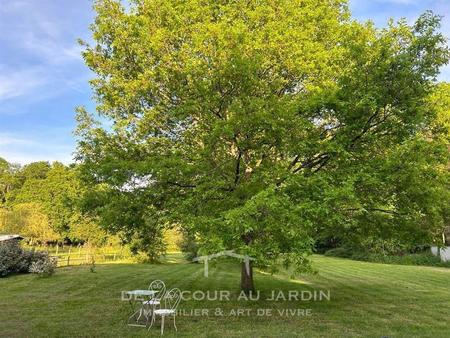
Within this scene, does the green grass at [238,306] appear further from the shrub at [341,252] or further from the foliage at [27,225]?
the foliage at [27,225]

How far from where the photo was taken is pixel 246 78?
9727mm

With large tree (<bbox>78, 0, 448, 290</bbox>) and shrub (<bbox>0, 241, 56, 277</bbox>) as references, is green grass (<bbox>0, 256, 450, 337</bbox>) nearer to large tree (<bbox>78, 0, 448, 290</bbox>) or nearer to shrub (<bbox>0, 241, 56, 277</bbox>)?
shrub (<bbox>0, 241, 56, 277</bbox>)

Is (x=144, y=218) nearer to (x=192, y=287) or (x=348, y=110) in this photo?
(x=192, y=287)

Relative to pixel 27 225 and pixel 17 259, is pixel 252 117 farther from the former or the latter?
pixel 27 225

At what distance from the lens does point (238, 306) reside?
38.7 feet

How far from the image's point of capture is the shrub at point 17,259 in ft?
67.3

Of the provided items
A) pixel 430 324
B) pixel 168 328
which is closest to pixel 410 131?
pixel 430 324

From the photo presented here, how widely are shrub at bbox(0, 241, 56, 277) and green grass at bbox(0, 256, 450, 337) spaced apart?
180 cm

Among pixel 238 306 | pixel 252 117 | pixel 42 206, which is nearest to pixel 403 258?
pixel 238 306

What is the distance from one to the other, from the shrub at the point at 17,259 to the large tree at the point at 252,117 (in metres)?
11.0

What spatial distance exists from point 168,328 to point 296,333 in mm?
2831

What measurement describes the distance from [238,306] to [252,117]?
5.85 metres

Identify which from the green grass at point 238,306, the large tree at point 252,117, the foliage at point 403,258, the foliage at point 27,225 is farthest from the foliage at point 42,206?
the foliage at point 403,258

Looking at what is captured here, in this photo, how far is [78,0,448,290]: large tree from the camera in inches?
342
